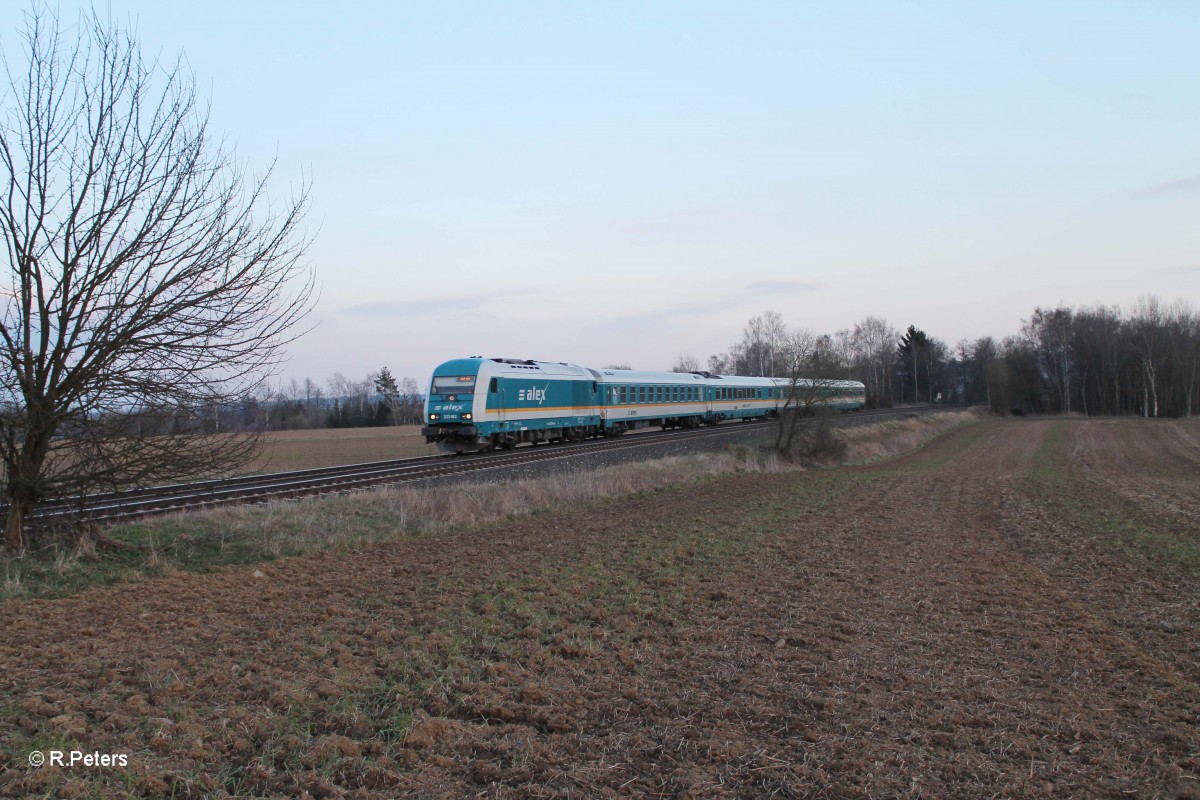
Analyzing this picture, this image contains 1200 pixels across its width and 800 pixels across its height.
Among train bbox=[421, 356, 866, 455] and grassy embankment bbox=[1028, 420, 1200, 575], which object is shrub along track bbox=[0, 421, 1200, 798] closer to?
grassy embankment bbox=[1028, 420, 1200, 575]

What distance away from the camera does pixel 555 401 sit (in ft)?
101

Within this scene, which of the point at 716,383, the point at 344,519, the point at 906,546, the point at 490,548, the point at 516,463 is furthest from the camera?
the point at 716,383

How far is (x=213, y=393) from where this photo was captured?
31.4ft

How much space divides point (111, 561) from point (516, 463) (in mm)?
13575

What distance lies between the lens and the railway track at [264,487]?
1144 centimetres

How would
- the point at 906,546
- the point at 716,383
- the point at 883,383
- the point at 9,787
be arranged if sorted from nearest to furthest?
1. the point at 9,787
2. the point at 906,546
3. the point at 716,383
4. the point at 883,383

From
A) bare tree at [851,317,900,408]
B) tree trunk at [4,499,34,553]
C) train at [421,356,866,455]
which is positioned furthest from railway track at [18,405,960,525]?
bare tree at [851,317,900,408]

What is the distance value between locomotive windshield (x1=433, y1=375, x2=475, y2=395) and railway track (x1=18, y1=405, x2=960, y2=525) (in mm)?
2178

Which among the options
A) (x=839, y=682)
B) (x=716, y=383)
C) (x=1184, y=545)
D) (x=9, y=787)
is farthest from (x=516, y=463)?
(x=716, y=383)

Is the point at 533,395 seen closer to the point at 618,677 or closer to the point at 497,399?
the point at 497,399

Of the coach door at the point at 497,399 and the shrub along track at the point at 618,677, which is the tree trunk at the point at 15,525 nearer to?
the shrub along track at the point at 618,677

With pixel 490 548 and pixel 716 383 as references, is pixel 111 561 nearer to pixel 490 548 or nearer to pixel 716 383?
pixel 490 548

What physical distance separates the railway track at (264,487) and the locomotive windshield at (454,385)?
218 centimetres

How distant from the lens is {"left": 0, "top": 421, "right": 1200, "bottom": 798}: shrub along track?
4.11 meters
